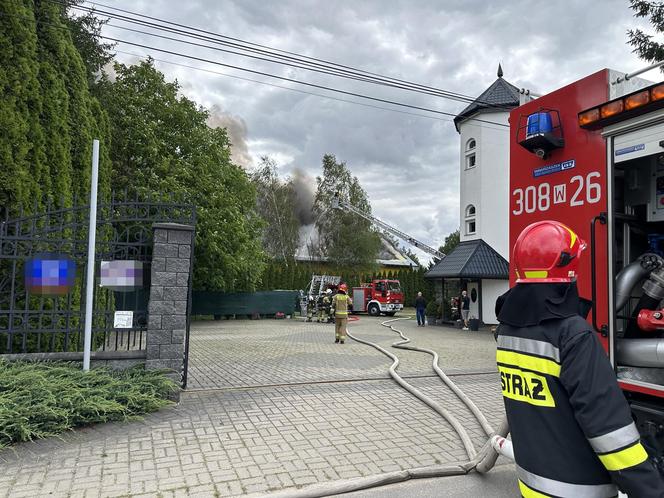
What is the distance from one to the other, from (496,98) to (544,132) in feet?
66.0

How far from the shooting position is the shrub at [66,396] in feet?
15.0

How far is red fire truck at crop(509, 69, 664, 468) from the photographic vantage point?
2.94 meters

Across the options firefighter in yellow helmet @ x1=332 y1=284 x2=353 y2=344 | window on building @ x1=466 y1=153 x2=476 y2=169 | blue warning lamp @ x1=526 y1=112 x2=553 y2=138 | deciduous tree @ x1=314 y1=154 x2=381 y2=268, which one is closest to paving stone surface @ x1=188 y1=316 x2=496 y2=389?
firefighter in yellow helmet @ x1=332 y1=284 x2=353 y2=344

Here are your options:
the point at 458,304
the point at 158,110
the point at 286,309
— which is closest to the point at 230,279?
the point at 286,309

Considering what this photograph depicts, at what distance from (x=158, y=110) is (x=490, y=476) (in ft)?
65.6

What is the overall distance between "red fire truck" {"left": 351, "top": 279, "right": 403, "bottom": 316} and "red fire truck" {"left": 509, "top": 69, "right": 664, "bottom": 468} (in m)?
25.4

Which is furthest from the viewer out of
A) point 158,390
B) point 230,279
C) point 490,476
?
point 230,279

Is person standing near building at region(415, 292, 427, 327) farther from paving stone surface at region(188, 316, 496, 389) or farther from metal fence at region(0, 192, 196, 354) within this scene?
metal fence at region(0, 192, 196, 354)

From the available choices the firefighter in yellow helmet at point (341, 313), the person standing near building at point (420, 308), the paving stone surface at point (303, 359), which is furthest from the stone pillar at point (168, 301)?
the person standing near building at point (420, 308)

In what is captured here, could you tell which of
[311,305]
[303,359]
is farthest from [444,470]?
[311,305]

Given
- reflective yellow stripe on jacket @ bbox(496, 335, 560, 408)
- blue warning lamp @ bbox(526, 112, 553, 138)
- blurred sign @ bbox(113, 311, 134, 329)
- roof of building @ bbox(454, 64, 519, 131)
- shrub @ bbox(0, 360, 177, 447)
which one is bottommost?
shrub @ bbox(0, 360, 177, 447)

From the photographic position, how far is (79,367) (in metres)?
5.89

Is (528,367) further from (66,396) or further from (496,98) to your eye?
(496,98)

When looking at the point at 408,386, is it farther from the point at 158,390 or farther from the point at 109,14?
the point at 109,14
